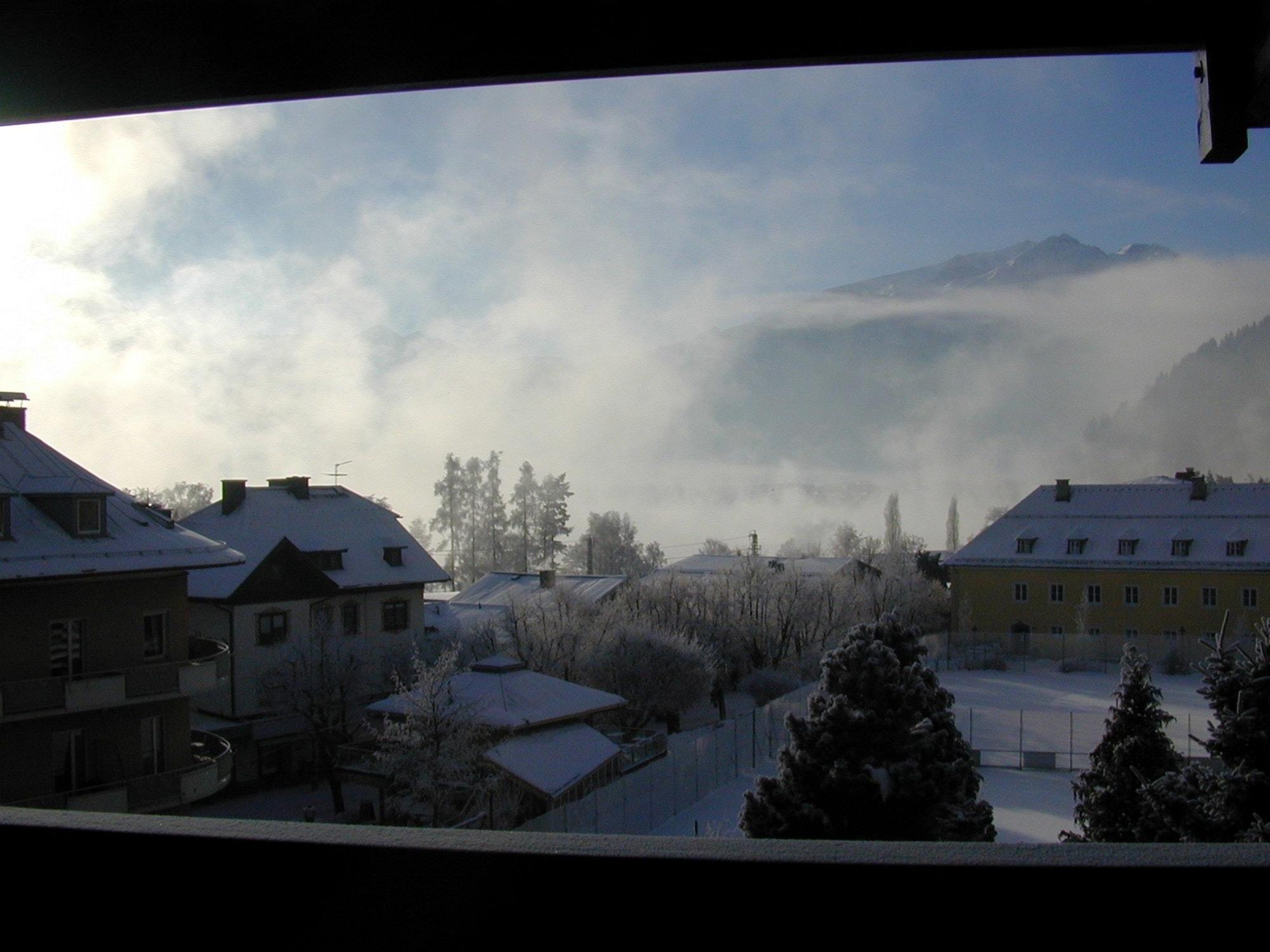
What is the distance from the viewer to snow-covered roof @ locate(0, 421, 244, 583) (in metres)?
5.02

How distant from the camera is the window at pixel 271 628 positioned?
10633 millimetres

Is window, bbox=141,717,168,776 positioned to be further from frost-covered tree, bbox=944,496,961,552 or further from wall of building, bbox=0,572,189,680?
frost-covered tree, bbox=944,496,961,552

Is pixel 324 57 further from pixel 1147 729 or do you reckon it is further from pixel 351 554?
pixel 351 554

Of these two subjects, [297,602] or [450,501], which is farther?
[450,501]

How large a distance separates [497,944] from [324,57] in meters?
0.75

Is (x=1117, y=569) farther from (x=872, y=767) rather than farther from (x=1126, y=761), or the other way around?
(x=872, y=767)

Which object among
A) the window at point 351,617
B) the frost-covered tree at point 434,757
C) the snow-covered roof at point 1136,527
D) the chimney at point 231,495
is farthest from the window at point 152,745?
the snow-covered roof at point 1136,527

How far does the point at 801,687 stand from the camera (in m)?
14.0

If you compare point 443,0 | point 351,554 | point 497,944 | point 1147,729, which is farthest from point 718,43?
point 351,554

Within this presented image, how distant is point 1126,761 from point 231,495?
9293 mm

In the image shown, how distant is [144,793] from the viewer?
485 cm

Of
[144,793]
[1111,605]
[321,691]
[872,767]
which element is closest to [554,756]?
[321,691]

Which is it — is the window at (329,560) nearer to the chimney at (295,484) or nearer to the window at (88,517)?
the chimney at (295,484)

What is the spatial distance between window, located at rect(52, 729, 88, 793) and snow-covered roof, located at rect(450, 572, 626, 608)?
35.8ft
